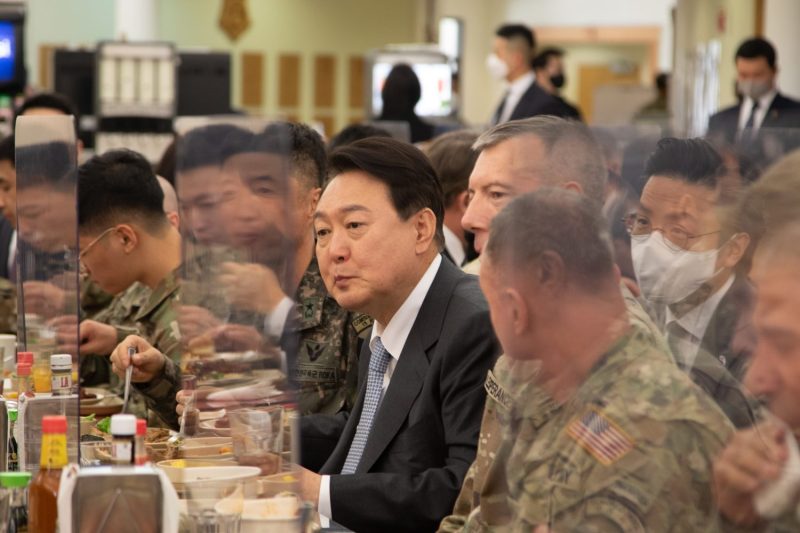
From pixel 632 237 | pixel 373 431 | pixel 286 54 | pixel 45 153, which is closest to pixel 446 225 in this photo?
pixel 632 237

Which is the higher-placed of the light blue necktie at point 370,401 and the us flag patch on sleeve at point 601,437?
the us flag patch on sleeve at point 601,437

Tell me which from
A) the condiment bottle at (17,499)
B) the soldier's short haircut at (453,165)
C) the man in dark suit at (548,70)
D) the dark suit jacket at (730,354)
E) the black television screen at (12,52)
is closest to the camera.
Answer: the dark suit jacket at (730,354)

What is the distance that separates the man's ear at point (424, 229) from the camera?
10.0 ft

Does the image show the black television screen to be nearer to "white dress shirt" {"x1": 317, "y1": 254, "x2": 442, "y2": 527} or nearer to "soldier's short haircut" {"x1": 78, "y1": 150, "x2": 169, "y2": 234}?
"soldier's short haircut" {"x1": 78, "y1": 150, "x2": 169, "y2": 234}

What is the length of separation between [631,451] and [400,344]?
1199mm

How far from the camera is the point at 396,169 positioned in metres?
Answer: 3.05

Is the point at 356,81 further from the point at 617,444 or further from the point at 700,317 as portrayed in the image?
the point at 617,444

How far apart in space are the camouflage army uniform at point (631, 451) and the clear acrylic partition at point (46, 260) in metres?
0.94


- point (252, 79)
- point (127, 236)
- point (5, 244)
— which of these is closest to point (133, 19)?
point (252, 79)

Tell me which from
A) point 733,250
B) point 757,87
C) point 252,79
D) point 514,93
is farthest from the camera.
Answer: point 252,79

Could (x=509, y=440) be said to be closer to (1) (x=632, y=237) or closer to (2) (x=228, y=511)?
(2) (x=228, y=511)

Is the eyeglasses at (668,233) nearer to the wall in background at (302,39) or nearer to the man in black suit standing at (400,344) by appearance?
the man in black suit standing at (400,344)

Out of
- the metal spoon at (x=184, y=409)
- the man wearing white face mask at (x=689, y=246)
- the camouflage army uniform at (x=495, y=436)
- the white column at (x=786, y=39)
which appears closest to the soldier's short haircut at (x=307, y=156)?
the man wearing white face mask at (x=689, y=246)

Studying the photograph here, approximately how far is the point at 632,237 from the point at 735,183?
0.92 feet
